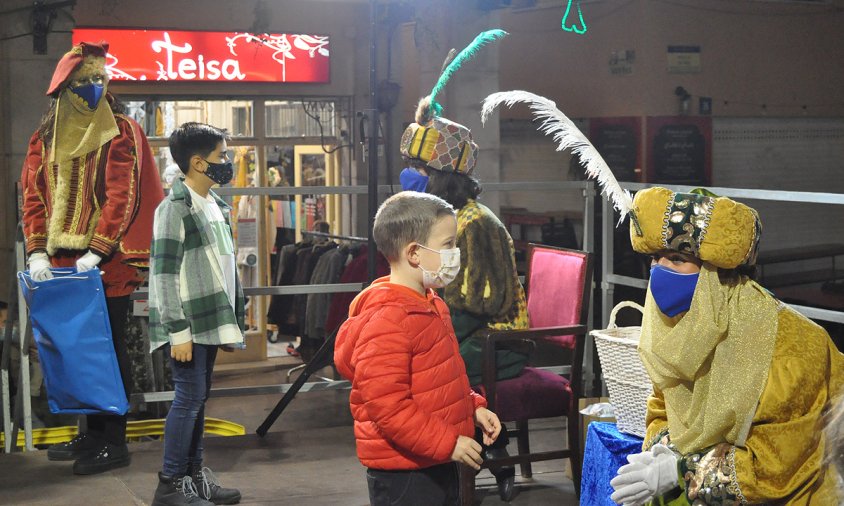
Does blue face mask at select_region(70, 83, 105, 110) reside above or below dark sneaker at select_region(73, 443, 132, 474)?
above

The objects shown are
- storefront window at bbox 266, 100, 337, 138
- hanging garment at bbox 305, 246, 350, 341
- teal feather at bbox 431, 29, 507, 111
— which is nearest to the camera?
teal feather at bbox 431, 29, 507, 111

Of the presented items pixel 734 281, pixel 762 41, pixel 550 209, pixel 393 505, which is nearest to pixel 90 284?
pixel 393 505

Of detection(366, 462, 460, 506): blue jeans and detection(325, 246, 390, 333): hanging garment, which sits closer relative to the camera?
detection(366, 462, 460, 506): blue jeans

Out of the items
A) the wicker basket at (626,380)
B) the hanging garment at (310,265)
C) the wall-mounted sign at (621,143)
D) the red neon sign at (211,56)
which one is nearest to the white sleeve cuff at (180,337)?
the wicker basket at (626,380)

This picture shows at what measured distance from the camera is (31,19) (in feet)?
22.8

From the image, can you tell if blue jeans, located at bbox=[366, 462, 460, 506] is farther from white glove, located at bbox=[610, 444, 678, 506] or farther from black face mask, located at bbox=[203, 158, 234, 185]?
black face mask, located at bbox=[203, 158, 234, 185]

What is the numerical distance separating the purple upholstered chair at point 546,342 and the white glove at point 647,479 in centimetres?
133

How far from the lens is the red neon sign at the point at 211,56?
7.73 meters

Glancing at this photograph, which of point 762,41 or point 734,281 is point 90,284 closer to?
point 734,281

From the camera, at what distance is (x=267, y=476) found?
394 centimetres

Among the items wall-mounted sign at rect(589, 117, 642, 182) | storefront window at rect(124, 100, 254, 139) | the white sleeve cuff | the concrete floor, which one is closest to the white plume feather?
the white sleeve cuff

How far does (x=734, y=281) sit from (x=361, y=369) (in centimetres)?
78

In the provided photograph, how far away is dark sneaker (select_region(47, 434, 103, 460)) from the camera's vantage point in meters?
3.93

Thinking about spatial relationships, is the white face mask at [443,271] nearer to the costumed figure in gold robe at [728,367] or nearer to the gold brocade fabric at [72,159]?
the costumed figure in gold robe at [728,367]
